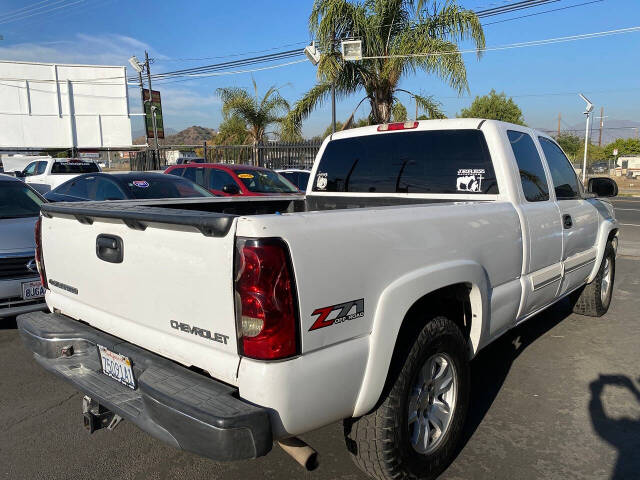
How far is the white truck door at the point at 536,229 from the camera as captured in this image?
11.1 ft

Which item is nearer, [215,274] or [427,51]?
[215,274]

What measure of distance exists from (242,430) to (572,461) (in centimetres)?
205

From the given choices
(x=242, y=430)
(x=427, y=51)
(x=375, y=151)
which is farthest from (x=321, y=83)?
(x=242, y=430)

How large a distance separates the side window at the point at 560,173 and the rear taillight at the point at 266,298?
297 cm

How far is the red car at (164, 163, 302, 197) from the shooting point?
10.3 meters

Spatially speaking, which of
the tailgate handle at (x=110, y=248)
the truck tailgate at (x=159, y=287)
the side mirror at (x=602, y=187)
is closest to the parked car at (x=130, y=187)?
the truck tailgate at (x=159, y=287)

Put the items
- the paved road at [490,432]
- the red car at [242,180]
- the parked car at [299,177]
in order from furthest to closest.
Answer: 1. the parked car at [299,177]
2. the red car at [242,180]
3. the paved road at [490,432]

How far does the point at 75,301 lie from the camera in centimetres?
285

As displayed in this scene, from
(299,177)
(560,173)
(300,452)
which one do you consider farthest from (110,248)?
(299,177)

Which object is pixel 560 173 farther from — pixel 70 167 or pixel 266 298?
pixel 70 167

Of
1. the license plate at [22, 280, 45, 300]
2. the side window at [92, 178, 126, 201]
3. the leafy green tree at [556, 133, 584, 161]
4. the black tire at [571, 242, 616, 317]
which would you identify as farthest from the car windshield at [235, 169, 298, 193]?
the leafy green tree at [556, 133, 584, 161]

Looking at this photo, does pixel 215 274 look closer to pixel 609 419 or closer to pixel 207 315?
pixel 207 315

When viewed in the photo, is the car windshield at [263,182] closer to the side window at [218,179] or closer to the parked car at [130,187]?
the side window at [218,179]

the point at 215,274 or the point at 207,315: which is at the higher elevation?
the point at 215,274
